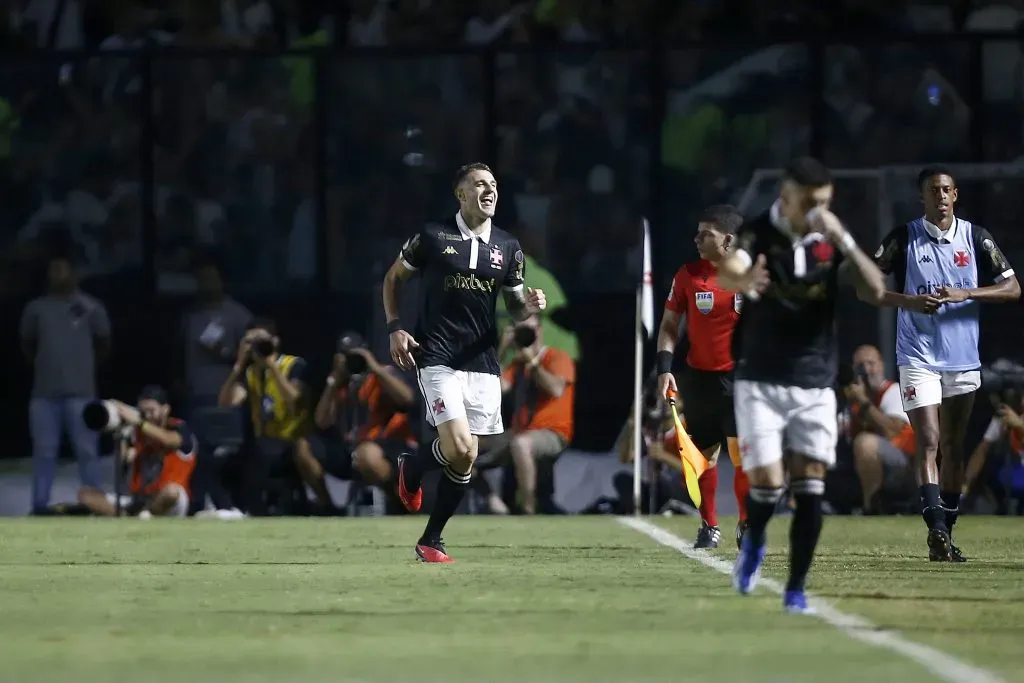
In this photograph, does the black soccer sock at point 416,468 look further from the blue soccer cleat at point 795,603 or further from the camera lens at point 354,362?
the camera lens at point 354,362

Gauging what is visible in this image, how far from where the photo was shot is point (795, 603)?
29.3ft

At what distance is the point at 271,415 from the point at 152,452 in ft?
3.79

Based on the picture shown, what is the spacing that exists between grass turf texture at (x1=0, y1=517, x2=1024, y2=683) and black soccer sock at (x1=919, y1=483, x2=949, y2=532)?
261mm

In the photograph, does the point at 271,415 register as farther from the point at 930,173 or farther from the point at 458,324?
the point at 930,173

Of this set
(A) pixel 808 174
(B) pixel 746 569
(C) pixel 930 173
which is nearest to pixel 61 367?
(C) pixel 930 173

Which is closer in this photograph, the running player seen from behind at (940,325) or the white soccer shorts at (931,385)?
the running player seen from behind at (940,325)

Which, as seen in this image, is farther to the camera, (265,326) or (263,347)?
(265,326)

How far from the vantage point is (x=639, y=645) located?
7848 mm

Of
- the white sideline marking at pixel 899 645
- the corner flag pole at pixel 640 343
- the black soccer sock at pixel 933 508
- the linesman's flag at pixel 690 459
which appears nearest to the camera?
the white sideline marking at pixel 899 645

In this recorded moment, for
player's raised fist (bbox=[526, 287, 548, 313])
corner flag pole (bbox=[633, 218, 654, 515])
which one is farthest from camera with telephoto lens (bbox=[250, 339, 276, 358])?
player's raised fist (bbox=[526, 287, 548, 313])

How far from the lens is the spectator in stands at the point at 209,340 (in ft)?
65.7

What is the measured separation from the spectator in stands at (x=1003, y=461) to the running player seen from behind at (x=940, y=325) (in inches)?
221

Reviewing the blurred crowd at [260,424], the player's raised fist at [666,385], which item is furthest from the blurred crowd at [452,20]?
the player's raised fist at [666,385]

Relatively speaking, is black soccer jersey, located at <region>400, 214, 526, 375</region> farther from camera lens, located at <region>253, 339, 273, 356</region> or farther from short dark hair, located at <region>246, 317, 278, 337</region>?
short dark hair, located at <region>246, 317, 278, 337</region>
